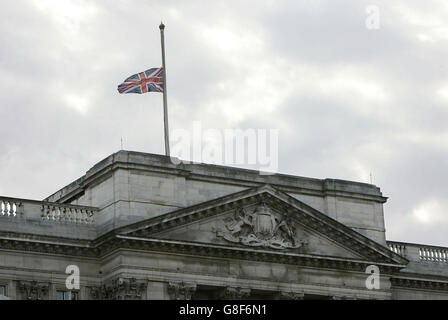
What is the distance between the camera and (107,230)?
206ft

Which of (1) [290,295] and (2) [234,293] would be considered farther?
(1) [290,295]

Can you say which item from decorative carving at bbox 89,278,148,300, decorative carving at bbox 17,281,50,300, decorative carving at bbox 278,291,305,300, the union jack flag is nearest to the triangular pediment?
decorative carving at bbox 278,291,305,300

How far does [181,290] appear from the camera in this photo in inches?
2453

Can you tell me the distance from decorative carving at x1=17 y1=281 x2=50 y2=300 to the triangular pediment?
15.6 feet

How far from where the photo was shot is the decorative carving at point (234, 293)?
208 feet

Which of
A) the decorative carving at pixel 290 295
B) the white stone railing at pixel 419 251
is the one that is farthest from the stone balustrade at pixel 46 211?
the white stone railing at pixel 419 251

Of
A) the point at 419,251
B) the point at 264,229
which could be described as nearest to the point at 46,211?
the point at 264,229

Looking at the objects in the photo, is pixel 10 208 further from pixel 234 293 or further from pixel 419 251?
pixel 419 251

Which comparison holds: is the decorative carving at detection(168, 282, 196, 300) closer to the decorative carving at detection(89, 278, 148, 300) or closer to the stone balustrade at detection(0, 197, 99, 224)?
the decorative carving at detection(89, 278, 148, 300)

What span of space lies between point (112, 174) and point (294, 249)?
10.0m

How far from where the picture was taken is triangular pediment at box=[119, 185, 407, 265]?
62562mm

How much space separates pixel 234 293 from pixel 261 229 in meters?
3.62

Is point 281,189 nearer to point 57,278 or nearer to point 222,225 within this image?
point 222,225

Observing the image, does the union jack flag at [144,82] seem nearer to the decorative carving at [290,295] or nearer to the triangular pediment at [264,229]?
the triangular pediment at [264,229]
